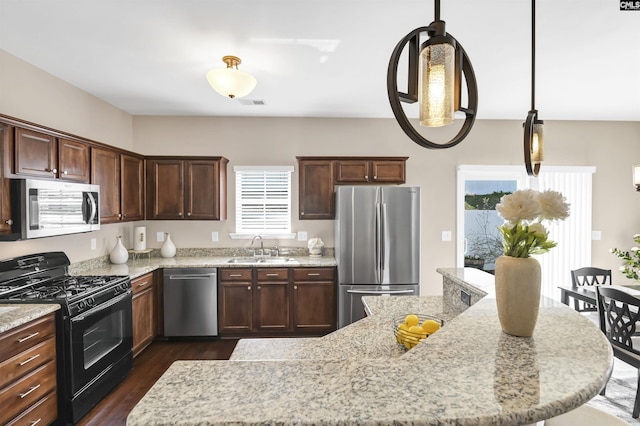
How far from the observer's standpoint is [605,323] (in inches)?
103

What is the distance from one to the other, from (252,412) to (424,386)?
381mm

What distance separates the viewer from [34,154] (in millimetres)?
2445

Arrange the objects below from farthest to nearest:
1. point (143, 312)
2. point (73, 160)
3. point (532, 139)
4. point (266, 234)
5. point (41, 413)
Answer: point (266, 234) < point (143, 312) < point (73, 160) < point (41, 413) < point (532, 139)

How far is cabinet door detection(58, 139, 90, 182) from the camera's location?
2709 mm

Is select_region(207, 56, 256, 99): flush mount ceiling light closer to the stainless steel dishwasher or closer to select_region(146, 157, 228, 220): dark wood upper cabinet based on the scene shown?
select_region(146, 157, 228, 220): dark wood upper cabinet

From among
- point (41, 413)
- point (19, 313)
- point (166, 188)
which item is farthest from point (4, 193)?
point (166, 188)

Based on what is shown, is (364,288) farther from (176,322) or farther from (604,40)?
(604,40)

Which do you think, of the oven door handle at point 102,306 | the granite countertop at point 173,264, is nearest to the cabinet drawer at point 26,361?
the oven door handle at point 102,306

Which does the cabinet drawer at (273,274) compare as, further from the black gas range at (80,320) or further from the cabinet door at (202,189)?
the black gas range at (80,320)

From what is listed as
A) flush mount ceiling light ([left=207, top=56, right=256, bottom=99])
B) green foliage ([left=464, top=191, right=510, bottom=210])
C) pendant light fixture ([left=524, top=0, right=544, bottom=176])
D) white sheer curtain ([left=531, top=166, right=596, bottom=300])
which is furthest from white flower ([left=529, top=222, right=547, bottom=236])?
white sheer curtain ([left=531, top=166, right=596, bottom=300])

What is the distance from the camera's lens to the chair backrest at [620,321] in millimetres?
2355

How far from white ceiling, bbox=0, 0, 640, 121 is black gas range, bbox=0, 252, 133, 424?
179 centimetres

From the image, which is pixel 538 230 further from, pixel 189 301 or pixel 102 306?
pixel 189 301

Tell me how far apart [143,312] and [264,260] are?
1.41 meters
